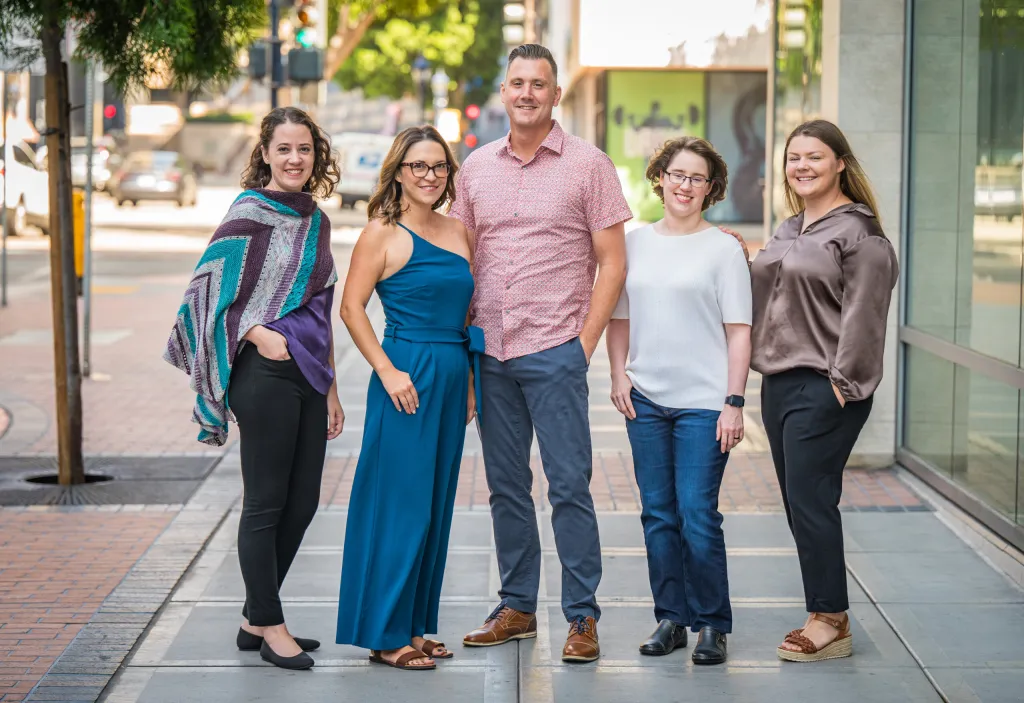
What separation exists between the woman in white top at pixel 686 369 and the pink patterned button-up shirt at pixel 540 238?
0.17 m

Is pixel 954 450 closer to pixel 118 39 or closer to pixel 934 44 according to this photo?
pixel 934 44

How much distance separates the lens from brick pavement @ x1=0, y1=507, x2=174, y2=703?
5.21m

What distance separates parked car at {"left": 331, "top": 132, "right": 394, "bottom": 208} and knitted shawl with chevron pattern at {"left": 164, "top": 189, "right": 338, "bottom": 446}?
32.3m

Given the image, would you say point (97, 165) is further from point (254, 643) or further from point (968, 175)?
point (254, 643)

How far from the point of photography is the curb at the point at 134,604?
4.92 metres

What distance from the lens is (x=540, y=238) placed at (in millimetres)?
5051

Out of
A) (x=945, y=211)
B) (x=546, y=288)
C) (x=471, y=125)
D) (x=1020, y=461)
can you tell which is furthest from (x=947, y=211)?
(x=471, y=125)

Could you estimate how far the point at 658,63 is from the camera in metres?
27.9

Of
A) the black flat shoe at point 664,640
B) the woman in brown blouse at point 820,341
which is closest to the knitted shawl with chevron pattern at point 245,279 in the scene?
the woman in brown blouse at point 820,341

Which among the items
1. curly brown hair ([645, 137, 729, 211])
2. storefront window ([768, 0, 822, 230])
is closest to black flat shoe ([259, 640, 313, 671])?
curly brown hair ([645, 137, 729, 211])

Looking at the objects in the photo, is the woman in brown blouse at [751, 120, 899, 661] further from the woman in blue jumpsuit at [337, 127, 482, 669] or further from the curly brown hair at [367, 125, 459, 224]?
the curly brown hair at [367, 125, 459, 224]

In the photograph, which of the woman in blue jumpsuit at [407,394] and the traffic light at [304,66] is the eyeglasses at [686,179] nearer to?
the woman in blue jumpsuit at [407,394]

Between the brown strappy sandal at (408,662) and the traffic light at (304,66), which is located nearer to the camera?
the brown strappy sandal at (408,662)

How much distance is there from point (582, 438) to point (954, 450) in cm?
311
